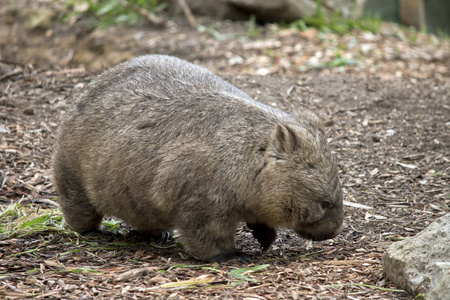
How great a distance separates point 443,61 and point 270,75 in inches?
136

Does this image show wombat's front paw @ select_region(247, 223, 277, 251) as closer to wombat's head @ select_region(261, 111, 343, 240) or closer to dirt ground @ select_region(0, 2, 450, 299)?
dirt ground @ select_region(0, 2, 450, 299)

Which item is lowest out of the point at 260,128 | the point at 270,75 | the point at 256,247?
the point at 256,247

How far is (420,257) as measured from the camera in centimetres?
364

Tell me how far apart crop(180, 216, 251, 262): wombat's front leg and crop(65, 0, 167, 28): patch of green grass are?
24.0ft

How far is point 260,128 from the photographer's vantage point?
4.30 m

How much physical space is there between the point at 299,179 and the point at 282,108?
2802 mm

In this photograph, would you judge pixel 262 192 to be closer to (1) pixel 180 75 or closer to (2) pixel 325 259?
(2) pixel 325 259

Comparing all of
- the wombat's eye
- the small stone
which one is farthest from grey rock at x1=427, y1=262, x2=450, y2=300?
the small stone

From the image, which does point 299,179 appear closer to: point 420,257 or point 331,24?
point 420,257

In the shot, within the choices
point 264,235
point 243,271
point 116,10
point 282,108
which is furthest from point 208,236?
point 116,10

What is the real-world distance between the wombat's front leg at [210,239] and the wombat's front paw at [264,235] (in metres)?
0.28

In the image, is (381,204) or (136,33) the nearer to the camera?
(381,204)

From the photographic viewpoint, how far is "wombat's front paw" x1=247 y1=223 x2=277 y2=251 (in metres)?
4.55

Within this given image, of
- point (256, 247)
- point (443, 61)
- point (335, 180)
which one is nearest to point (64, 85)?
point (256, 247)
